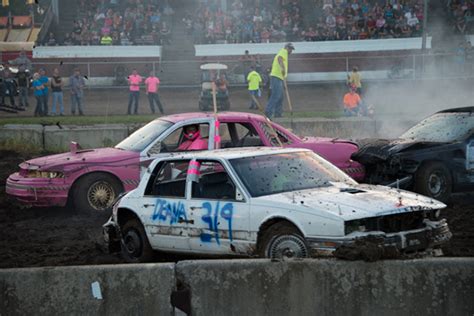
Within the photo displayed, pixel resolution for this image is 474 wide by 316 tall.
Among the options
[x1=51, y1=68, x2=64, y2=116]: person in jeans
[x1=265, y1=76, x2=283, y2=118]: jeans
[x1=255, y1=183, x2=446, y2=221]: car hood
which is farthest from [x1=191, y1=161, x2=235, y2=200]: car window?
[x1=51, y1=68, x2=64, y2=116]: person in jeans

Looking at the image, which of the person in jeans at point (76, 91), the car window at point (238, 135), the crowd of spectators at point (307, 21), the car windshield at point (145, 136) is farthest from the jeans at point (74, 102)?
the car window at point (238, 135)

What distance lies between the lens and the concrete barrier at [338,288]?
5.67m

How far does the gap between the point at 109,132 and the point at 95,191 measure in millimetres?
5409

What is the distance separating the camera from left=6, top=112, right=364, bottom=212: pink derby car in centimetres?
1226

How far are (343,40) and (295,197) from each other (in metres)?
30.0

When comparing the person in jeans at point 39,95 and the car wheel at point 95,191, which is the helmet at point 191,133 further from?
the person in jeans at point 39,95

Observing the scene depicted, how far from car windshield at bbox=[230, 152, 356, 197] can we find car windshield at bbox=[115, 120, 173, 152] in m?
3.77

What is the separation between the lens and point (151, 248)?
29.5 feet

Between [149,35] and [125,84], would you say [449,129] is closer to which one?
[125,84]

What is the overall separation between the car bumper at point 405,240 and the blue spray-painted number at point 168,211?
167cm

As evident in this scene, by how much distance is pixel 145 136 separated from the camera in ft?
41.1

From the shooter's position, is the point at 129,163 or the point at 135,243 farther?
the point at 129,163

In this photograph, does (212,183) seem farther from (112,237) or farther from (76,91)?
(76,91)

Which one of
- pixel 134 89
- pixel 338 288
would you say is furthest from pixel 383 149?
pixel 134 89
